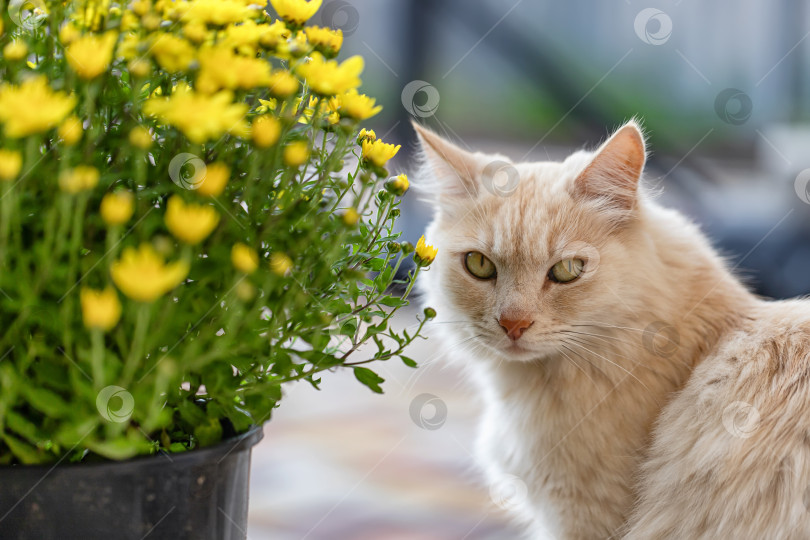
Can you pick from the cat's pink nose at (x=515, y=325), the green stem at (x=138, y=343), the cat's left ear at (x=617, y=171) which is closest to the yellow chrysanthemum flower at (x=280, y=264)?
the green stem at (x=138, y=343)

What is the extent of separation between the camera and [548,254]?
1.12 meters

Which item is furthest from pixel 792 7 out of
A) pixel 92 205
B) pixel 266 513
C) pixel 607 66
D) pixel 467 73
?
pixel 92 205

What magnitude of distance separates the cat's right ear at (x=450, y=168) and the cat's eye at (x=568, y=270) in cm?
23

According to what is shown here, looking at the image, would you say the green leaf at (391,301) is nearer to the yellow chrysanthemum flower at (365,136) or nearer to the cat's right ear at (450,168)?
the yellow chrysanthemum flower at (365,136)

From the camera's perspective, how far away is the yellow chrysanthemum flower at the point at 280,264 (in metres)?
0.56

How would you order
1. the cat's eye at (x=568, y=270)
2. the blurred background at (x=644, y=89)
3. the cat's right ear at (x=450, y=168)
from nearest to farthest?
the cat's eye at (x=568, y=270), the cat's right ear at (x=450, y=168), the blurred background at (x=644, y=89)

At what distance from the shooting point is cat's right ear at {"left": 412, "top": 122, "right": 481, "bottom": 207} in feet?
4.12

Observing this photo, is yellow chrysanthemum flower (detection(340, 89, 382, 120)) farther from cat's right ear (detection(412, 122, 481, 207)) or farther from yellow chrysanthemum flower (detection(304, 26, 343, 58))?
cat's right ear (detection(412, 122, 481, 207))

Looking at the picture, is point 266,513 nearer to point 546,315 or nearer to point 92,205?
point 546,315

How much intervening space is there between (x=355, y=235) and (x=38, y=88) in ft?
1.13

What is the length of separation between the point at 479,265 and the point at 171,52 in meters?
0.75

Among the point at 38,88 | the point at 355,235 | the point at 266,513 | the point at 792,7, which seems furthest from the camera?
the point at 792,7

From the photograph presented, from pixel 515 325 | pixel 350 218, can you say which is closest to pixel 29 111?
pixel 350 218

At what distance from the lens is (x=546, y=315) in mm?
1098
